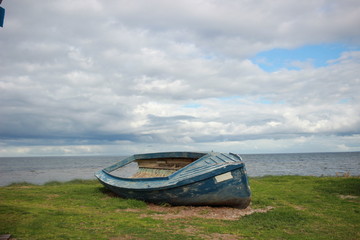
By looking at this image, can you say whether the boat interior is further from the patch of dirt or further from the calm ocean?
the calm ocean

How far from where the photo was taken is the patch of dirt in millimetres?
8711

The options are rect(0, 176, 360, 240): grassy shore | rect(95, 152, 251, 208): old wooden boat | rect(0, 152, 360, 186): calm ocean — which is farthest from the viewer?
rect(0, 152, 360, 186): calm ocean

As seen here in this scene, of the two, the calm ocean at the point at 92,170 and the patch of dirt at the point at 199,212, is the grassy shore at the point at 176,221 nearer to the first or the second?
the patch of dirt at the point at 199,212

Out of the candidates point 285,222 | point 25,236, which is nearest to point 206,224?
point 285,222

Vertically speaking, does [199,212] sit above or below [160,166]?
below

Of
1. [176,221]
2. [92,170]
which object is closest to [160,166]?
[176,221]

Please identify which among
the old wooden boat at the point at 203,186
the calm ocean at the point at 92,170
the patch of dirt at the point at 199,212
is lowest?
the calm ocean at the point at 92,170

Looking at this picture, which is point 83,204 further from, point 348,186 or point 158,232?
point 348,186

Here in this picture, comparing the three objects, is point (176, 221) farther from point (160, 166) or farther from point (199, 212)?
point (160, 166)

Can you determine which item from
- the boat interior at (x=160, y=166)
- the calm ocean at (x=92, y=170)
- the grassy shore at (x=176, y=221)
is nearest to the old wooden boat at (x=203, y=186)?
the grassy shore at (x=176, y=221)

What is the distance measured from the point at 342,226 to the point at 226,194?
333 centimetres

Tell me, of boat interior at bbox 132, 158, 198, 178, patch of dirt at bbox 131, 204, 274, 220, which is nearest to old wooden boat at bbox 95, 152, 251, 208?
patch of dirt at bbox 131, 204, 274, 220

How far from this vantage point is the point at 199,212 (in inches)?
357

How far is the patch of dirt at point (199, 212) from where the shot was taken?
8.71 meters
